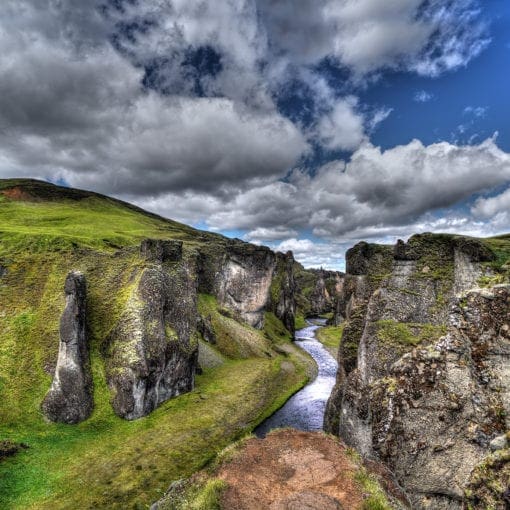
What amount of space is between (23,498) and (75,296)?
21.9m

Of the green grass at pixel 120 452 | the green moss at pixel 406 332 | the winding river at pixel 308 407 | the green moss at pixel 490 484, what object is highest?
the green moss at pixel 406 332

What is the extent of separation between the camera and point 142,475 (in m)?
29.6

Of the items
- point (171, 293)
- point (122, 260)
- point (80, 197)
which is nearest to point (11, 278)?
point (122, 260)

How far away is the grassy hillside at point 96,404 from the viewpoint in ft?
90.9

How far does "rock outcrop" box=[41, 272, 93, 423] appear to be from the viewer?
118ft

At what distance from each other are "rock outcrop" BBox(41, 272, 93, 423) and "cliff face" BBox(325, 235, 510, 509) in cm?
2731

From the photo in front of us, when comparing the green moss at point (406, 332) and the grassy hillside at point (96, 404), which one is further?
the grassy hillside at point (96, 404)

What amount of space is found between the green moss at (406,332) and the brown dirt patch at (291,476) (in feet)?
28.6

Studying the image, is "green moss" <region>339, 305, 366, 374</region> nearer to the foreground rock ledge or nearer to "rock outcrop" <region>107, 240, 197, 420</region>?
the foreground rock ledge

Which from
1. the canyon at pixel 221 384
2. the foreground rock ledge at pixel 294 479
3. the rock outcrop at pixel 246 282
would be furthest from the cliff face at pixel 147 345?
the rock outcrop at pixel 246 282

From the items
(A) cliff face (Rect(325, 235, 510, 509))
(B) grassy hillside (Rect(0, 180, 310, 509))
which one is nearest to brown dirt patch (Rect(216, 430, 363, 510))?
(A) cliff face (Rect(325, 235, 510, 509))

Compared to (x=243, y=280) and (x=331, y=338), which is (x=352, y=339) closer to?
(x=243, y=280)

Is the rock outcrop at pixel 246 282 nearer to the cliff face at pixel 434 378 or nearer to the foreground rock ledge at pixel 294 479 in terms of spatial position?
the cliff face at pixel 434 378

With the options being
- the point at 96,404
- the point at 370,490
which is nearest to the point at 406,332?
the point at 370,490
